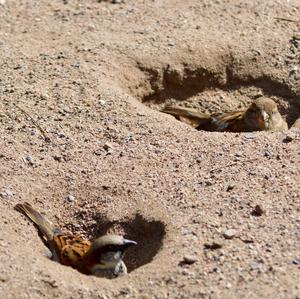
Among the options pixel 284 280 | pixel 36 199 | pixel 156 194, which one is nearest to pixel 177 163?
pixel 156 194

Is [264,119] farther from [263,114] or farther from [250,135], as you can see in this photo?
[250,135]

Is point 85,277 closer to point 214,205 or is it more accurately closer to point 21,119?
point 214,205

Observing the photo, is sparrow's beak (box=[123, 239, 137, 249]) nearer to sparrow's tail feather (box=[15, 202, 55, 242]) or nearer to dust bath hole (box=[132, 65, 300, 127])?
sparrow's tail feather (box=[15, 202, 55, 242])

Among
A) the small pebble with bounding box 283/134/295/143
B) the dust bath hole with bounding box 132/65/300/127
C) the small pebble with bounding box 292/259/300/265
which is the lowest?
the dust bath hole with bounding box 132/65/300/127

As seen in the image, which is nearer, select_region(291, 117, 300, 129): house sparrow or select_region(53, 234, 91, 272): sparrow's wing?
select_region(53, 234, 91, 272): sparrow's wing

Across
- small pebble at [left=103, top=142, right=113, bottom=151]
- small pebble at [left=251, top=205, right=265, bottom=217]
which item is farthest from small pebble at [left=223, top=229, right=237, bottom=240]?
small pebble at [left=103, top=142, right=113, bottom=151]

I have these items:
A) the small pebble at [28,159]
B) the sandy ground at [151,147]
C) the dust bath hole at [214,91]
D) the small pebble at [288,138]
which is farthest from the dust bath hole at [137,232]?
the dust bath hole at [214,91]

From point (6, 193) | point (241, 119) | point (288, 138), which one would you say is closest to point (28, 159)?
point (6, 193)
